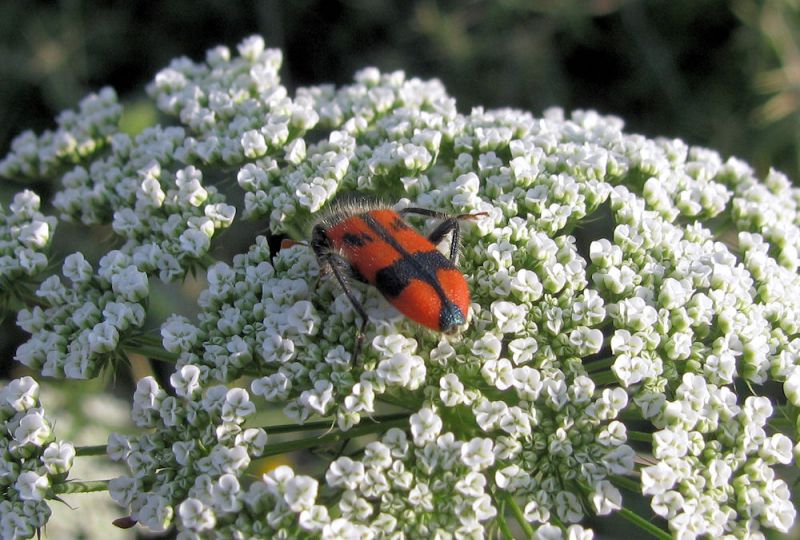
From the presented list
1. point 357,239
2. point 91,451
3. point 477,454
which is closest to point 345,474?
point 477,454

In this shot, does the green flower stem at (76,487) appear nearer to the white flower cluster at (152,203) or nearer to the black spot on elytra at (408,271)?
the white flower cluster at (152,203)

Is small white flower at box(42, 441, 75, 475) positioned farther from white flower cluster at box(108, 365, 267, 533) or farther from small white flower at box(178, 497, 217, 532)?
small white flower at box(178, 497, 217, 532)

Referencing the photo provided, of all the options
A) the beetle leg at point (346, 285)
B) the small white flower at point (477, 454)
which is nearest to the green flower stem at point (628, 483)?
the small white flower at point (477, 454)

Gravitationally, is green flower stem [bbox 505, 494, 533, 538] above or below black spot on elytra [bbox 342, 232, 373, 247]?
below

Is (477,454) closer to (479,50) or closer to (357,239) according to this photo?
(357,239)

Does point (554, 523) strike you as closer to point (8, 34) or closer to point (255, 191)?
point (255, 191)

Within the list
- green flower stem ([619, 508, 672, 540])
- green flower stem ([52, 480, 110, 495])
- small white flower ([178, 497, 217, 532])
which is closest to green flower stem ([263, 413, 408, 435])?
small white flower ([178, 497, 217, 532])
